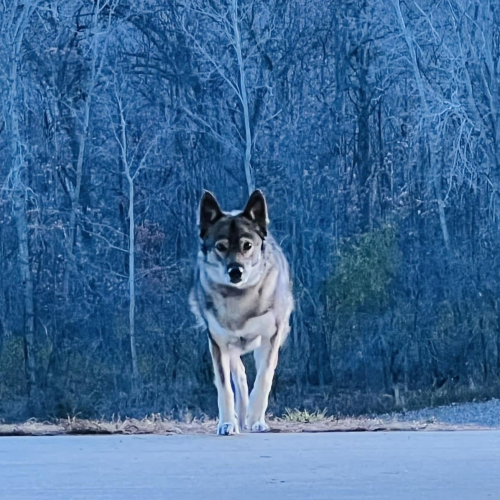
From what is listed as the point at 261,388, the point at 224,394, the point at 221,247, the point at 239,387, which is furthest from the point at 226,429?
the point at 221,247

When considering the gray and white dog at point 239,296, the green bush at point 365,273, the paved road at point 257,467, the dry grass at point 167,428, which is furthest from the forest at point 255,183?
the paved road at point 257,467

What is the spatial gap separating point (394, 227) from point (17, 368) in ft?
22.8

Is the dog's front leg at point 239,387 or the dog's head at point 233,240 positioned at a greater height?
the dog's head at point 233,240

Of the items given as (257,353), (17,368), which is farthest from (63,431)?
(17,368)

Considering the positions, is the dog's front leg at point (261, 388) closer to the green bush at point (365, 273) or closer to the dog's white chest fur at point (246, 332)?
the dog's white chest fur at point (246, 332)

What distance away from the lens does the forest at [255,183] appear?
856 inches

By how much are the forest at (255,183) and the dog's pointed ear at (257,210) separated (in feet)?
40.8

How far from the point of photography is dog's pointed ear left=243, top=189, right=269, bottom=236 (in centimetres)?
859

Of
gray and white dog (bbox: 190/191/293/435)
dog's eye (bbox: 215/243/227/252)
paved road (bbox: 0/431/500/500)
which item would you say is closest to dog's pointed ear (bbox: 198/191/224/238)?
gray and white dog (bbox: 190/191/293/435)

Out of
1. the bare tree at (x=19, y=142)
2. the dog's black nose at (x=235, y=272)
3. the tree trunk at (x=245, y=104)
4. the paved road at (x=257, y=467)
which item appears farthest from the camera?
the bare tree at (x=19, y=142)

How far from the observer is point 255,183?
884 inches

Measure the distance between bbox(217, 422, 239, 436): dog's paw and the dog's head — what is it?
91 centimetres

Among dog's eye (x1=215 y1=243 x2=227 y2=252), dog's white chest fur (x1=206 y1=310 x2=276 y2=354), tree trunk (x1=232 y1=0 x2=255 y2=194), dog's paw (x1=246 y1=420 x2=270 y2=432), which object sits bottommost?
dog's paw (x1=246 y1=420 x2=270 y2=432)

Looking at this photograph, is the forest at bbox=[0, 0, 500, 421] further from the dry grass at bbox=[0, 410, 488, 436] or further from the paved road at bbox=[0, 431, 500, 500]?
the paved road at bbox=[0, 431, 500, 500]
